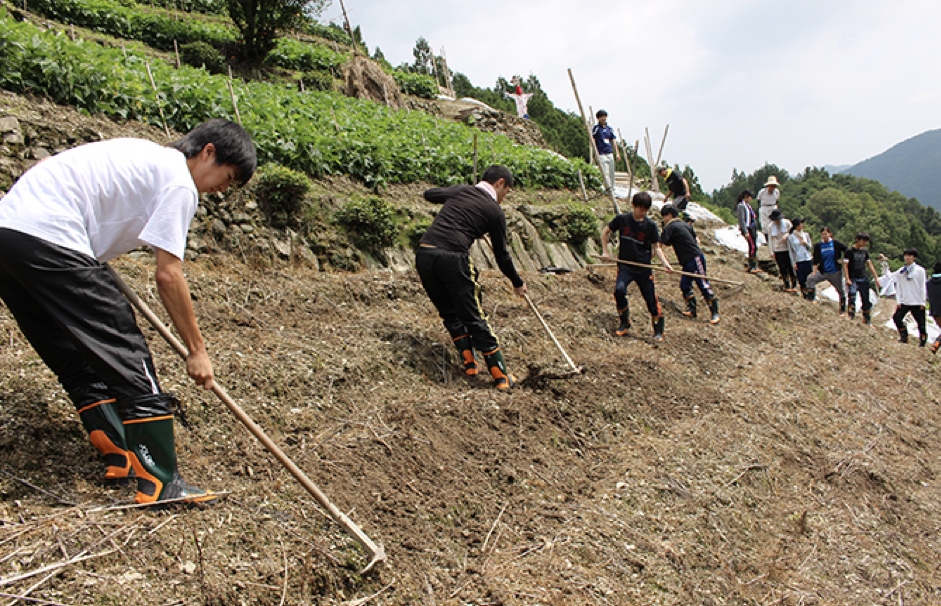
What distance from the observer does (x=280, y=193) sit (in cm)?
644

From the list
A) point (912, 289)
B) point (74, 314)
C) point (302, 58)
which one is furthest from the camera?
point (302, 58)

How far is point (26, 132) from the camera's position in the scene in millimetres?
5328

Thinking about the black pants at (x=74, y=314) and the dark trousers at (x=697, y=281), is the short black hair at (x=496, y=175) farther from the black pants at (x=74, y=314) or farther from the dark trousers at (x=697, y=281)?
the dark trousers at (x=697, y=281)

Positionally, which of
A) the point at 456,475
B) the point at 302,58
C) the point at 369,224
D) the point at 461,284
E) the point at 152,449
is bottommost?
the point at 456,475

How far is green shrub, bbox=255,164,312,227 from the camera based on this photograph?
6375mm

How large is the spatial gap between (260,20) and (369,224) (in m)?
11.7

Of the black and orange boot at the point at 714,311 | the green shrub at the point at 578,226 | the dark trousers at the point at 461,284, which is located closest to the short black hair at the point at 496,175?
the dark trousers at the point at 461,284

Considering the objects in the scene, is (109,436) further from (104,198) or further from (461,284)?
(461,284)

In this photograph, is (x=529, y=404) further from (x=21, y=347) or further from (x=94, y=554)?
(x=21, y=347)

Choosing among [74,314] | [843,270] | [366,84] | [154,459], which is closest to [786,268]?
[843,270]

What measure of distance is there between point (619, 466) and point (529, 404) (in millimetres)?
790

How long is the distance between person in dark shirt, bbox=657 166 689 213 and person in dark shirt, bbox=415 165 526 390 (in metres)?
7.00

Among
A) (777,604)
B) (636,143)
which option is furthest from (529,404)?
(636,143)

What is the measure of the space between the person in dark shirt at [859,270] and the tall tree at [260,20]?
14657 mm
